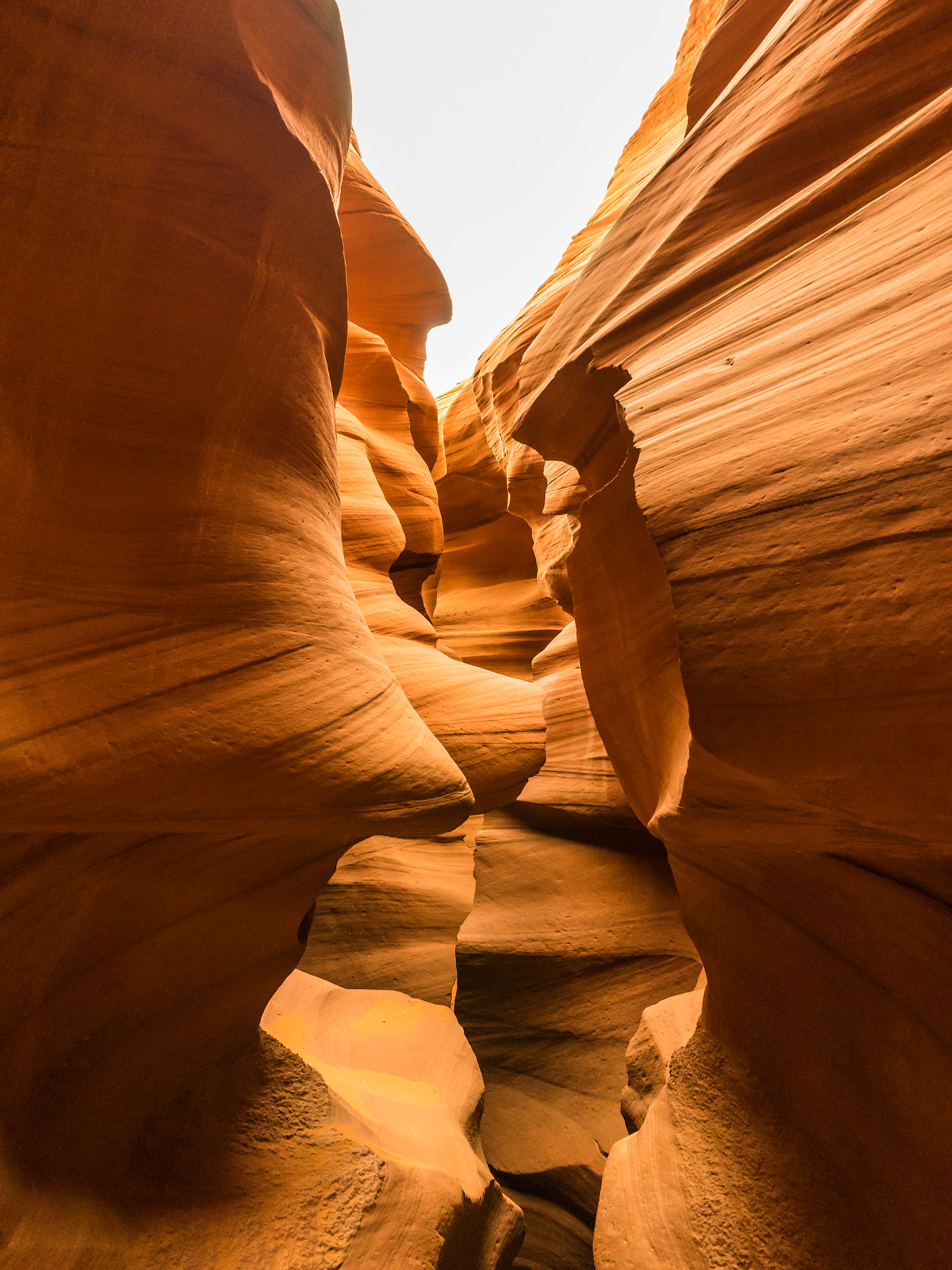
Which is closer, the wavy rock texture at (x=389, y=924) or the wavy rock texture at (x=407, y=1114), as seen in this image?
the wavy rock texture at (x=407, y=1114)

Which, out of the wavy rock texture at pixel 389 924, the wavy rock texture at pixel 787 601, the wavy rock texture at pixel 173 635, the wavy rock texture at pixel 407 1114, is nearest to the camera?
the wavy rock texture at pixel 787 601

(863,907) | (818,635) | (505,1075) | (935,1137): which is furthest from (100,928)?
(505,1075)

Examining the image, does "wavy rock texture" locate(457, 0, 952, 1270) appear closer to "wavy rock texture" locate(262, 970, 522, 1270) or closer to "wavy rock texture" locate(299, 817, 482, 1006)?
"wavy rock texture" locate(262, 970, 522, 1270)

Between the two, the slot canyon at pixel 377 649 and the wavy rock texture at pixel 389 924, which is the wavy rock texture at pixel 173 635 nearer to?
the slot canyon at pixel 377 649

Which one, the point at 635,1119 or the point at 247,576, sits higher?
the point at 247,576

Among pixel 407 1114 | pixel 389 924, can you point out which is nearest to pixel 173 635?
pixel 407 1114

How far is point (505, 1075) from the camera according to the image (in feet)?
11.1

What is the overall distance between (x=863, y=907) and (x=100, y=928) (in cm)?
163

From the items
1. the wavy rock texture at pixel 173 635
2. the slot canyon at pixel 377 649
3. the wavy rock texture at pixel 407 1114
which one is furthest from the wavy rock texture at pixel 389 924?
the wavy rock texture at pixel 173 635

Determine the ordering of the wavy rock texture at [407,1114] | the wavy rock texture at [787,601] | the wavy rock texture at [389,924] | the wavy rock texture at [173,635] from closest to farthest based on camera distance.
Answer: the wavy rock texture at [787,601] < the wavy rock texture at [173,635] < the wavy rock texture at [407,1114] < the wavy rock texture at [389,924]

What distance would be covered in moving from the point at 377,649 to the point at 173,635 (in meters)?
0.49

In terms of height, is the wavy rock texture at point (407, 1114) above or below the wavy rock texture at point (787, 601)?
below

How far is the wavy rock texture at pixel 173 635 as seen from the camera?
1.16 metres

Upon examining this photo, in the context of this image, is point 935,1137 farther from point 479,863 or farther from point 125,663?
point 479,863
